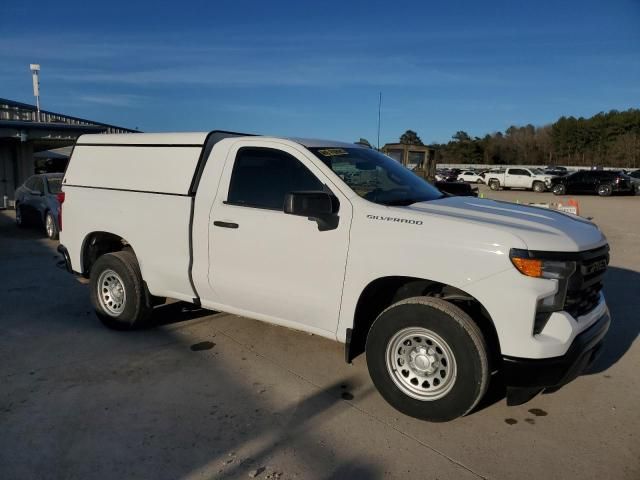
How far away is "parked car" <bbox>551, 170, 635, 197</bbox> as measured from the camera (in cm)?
3130

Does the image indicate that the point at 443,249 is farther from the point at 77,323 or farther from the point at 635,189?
the point at 635,189

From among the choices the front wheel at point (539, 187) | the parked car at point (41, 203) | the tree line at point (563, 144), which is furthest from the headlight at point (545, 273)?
the tree line at point (563, 144)

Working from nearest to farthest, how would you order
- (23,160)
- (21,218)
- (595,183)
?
1. (21,218)
2. (23,160)
3. (595,183)

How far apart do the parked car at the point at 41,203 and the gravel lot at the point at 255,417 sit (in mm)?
7026

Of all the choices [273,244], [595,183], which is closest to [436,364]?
[273,244]

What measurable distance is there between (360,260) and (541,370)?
136 centimetres

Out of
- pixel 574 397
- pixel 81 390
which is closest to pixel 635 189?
pixel 574 397

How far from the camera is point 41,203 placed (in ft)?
40.3

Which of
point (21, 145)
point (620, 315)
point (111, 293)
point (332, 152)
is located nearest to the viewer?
point (332, 152)

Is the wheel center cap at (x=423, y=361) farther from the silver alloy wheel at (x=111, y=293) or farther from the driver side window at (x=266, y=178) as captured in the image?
the silver alloy wheel at (x=111, y=293)

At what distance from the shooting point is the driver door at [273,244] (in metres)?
3.89

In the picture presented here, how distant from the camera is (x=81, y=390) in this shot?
4.03m

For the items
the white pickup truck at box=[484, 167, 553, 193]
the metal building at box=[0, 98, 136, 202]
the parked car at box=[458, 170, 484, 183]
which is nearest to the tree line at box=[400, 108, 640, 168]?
the parked car at box=[458, 170, 484, 183]

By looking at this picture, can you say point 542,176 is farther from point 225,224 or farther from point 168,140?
point 225,224
